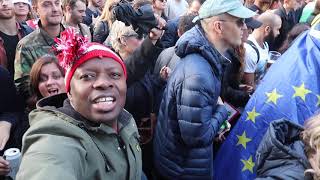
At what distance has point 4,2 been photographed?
362 centimetres

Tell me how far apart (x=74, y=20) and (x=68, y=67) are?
3110mm

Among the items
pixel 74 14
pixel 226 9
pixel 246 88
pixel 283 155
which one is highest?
pixel 226 9

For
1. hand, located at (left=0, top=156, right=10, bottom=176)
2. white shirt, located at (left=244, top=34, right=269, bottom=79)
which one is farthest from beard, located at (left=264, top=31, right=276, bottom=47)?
hand, located at (left=0, top=156, right=10, bottom=176)

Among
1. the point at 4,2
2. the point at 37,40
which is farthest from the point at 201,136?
the point at 4,2

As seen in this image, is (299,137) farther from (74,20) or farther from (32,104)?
(74,20)

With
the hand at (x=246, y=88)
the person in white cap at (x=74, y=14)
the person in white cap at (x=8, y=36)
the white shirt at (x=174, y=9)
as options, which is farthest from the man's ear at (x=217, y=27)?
the white shirt at (x=174, y=9)

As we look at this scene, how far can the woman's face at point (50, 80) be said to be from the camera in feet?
8.98

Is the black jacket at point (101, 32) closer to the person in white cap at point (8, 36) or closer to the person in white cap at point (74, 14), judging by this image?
the person in white cap at point (74, 14)

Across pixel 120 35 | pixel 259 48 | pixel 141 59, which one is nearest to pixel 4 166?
pixel 141 59

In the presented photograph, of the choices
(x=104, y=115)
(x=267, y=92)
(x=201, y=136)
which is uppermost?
(x=104, y=115)

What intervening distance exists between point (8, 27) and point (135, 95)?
158 cm

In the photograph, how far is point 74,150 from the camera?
4.43ft

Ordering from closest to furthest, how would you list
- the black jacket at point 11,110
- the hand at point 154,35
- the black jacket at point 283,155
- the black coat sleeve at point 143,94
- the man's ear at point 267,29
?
1. the black jacket at point 283,155
2. the black jacket at point 11,110
3. the hand at point 154,35
4. the black coat sleeve at point 143,94
5. the man's ear at point 267,29

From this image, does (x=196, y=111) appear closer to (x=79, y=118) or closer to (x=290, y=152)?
(x=290, y=152)
